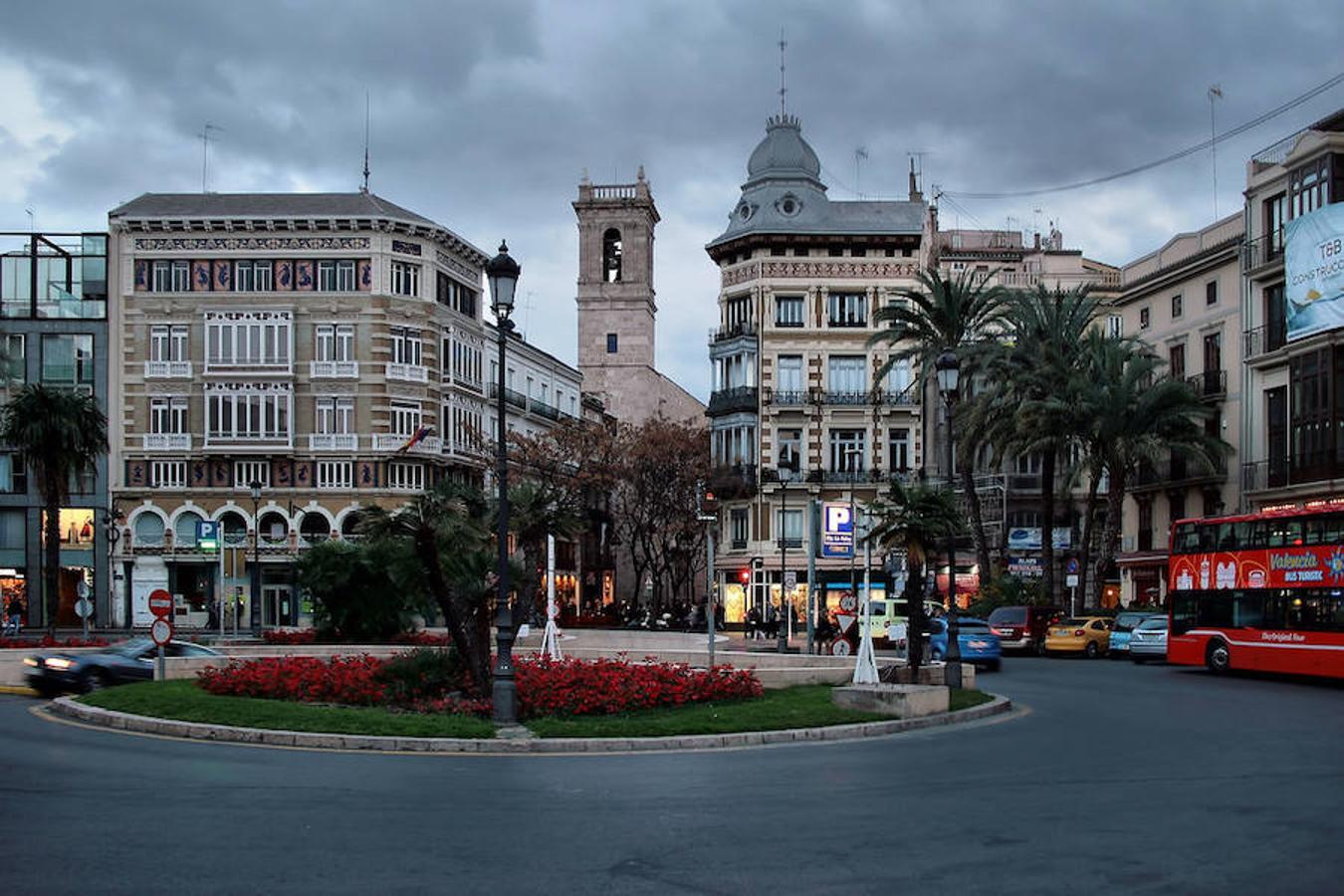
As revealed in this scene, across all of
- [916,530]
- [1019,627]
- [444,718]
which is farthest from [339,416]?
[444,718]

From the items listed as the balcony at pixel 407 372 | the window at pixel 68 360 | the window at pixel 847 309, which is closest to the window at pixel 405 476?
the balcony at pixel 407 372

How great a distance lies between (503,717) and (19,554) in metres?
56.9

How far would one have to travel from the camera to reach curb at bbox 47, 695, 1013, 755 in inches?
766

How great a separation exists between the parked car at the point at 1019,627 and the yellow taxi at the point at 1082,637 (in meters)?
0.81

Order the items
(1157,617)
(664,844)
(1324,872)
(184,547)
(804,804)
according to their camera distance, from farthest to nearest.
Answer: (184,547), (1157,617), (804,804), (664,844), (1324,872)

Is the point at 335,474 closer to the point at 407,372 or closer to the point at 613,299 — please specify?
the point at 407,372

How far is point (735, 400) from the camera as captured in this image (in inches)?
2913

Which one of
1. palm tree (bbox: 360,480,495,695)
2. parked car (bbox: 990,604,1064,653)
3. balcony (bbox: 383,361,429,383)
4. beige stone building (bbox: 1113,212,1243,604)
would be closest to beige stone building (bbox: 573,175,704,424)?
balcony (bbox: 383,361,429,383)

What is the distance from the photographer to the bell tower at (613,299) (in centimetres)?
10619

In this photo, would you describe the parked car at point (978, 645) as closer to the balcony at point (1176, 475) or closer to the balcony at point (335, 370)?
the balcony at point (1176, 475)

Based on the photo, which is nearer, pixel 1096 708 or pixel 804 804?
pixel 804 804

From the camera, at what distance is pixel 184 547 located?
69.4 m

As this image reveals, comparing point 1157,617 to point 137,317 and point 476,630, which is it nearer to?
point 476,630

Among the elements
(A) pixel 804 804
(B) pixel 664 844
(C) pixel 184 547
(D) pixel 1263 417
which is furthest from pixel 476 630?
(C) pixel 184 547
